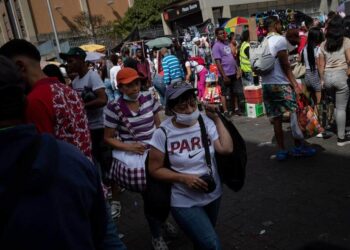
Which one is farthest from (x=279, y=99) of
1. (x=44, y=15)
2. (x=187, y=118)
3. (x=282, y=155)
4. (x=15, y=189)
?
(x=44, y=15)

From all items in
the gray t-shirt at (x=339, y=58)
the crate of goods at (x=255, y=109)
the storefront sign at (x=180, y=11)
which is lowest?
the crate of goods at (x=255, y=109)

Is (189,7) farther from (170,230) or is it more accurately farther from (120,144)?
(120,144)

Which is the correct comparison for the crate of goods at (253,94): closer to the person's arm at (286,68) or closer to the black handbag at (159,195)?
the person's arm at (286,68)

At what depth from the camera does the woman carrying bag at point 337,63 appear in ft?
18.7

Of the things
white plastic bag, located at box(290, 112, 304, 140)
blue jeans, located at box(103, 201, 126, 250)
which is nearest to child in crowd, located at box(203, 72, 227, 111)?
white plastic bag, located at box(290, 112, 304, 140)

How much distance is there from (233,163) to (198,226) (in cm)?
50

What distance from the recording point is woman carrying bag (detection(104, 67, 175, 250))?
3498mm

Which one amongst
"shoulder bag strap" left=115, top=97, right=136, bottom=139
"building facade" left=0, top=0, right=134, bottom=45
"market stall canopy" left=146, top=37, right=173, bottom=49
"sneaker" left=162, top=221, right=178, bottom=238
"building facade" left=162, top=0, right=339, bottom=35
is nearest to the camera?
"shoulder bag strap" left=115, top=97, right=136, bottom=139

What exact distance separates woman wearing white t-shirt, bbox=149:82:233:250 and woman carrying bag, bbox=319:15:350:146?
3690 mm

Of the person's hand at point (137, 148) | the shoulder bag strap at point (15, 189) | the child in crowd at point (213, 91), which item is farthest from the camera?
the child in crowd at point (213, 91)

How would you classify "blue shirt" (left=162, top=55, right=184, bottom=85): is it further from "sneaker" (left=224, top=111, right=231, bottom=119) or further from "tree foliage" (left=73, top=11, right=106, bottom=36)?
"tree foliage" (left=73, top=11, right=106, bottom=36)

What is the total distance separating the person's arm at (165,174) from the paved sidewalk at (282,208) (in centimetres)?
139

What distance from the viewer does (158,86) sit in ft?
32.8

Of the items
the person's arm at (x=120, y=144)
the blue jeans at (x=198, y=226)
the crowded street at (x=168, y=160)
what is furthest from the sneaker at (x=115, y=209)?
the blue jeans at (x=198, y=226)
